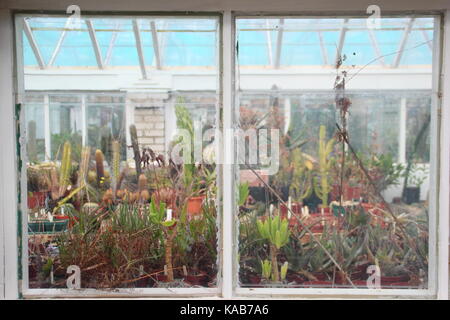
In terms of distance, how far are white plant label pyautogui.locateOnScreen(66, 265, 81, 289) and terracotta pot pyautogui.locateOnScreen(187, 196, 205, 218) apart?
2.86ft

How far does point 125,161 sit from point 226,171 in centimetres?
71

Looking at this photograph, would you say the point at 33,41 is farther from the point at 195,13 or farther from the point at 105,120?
the point at 195,13

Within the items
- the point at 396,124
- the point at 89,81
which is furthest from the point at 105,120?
the point at 396,124

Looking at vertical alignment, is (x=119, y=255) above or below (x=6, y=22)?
below

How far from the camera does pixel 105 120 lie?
3361mm

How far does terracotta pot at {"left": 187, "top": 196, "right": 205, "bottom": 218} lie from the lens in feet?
11.0

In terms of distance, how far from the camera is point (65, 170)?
11.0ft

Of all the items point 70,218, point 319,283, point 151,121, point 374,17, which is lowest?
point 319,283

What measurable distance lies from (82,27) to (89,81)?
368 mm

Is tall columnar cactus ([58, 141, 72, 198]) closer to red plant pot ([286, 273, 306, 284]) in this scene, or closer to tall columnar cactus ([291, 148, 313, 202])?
tall columnar cactus ([291, 148, 313, 202])

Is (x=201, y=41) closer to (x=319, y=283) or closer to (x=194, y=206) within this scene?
(x=194, y=206)

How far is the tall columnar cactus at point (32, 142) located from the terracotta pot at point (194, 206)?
1.11 metres

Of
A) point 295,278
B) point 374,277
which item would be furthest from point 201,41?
point 374,277

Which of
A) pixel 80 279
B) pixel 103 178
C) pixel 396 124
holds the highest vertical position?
pixel 396 124
